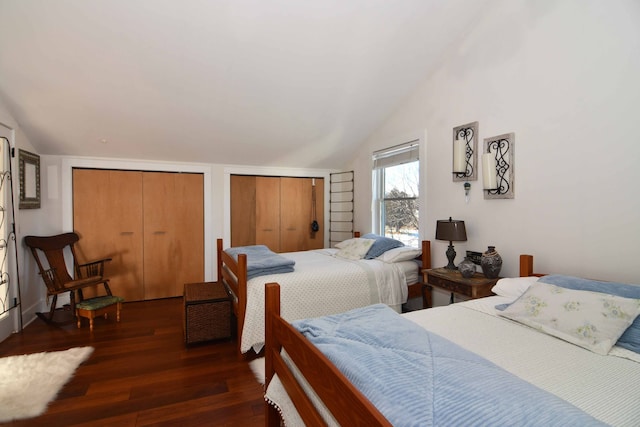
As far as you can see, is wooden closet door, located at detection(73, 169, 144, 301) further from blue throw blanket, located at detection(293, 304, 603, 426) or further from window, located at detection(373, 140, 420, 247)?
blue throw blanket, located at detection(293, 304, 603, 426)

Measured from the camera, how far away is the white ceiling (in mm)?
2350

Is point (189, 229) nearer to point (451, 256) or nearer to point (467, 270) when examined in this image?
point (451, 256)

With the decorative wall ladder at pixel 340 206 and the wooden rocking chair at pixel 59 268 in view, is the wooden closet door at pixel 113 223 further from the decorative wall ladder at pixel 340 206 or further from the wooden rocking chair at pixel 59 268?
the decorative wall ladder at pixel 340 206

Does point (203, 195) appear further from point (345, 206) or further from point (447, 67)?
point (447, 67)

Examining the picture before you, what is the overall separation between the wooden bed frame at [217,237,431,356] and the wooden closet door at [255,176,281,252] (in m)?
1.04

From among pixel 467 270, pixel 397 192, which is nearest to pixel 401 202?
pixel 397 192

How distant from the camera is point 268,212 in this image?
186 inches

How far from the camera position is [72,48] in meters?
2.44

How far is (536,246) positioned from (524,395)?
1.80 m

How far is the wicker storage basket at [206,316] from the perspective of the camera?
2756 millimetres

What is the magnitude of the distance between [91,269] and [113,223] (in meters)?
0.59

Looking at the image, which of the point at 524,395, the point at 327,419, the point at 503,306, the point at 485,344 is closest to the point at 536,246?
the point at 503,306

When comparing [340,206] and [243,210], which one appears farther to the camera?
[340,206]

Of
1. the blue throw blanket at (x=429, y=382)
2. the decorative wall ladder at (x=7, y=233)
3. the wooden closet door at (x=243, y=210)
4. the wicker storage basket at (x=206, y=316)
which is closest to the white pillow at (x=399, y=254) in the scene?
the wicker storage basket at (x=206, y=316)
